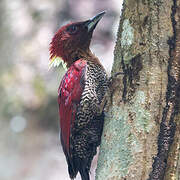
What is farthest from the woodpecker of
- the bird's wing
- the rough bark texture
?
the rough bark texture

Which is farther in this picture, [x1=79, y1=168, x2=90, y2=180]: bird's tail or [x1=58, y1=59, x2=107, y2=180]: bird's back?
[x1=79, y1=168, x2=90, y2=180]: bird's tail

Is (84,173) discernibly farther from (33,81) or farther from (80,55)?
(33,81)

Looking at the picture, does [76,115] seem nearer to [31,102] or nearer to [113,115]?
[113,115]

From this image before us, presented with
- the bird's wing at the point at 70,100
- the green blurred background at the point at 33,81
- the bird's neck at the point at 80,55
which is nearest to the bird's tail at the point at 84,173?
the bird's wing at the point at 70,100

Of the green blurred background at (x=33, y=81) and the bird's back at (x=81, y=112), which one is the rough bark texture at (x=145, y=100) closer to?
the bird's back at (x=81, y=112)

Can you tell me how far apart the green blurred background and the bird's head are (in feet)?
10.2

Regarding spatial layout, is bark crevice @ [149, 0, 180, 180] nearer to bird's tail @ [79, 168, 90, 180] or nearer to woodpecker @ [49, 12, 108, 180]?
woodpecker @ [49, 12, 108, 180]

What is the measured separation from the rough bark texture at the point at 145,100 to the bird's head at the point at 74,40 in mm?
1151

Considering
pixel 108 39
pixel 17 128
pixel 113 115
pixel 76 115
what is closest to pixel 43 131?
pixel 17 128

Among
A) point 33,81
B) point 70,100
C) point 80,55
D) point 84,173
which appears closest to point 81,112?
point 70,100

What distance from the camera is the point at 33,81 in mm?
7371

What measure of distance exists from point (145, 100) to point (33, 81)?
4.85 meters

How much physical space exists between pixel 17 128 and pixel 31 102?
0.71m

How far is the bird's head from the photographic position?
4.02m
